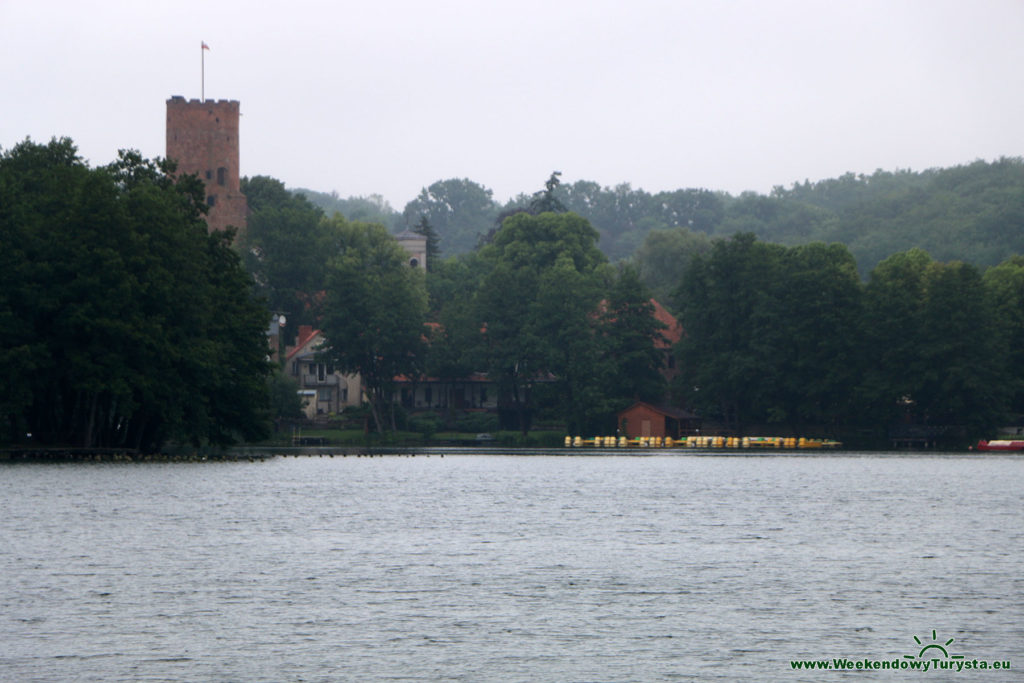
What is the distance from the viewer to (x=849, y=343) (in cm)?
12138

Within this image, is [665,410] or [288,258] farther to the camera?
[288,258]

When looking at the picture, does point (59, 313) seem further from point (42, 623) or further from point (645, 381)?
point (645, 381)

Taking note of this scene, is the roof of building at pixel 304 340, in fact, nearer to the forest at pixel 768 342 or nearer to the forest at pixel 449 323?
the forest at pixel 449 323

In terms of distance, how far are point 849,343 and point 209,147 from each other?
83.3 meters

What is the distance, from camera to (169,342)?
8206 centimetres

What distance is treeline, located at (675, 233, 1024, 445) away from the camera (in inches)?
4594

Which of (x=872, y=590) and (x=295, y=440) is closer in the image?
(x=872, y=590)

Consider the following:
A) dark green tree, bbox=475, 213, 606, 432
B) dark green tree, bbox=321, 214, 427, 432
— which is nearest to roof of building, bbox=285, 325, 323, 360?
dark green tree, bbox=321, 214, 427, 432

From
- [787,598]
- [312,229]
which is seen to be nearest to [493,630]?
[787,598]

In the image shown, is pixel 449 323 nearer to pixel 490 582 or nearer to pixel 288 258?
pixel 288 258

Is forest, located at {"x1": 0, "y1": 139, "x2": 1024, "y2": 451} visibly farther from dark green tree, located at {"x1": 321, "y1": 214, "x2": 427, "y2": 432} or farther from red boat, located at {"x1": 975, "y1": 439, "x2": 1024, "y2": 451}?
red boat, located at {"x1": 975, "y1": 439, "x2": 1024, "y2": 451}

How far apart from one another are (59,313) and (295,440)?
58116 millimetres

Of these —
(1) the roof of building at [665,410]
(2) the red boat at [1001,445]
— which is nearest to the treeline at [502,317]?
(1) the roof of building at [665,410]

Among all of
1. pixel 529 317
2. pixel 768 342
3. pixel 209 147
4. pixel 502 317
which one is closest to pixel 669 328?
pixel 529 317
